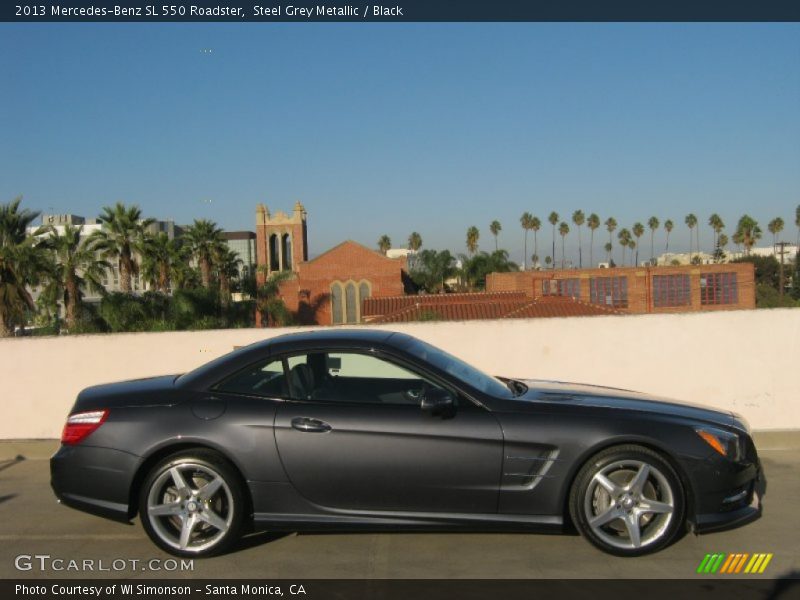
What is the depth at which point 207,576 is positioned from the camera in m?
4.27

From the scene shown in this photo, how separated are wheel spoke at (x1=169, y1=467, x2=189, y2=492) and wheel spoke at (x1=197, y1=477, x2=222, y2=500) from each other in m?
0.10

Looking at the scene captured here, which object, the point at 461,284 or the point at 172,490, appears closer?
the point at 172,490

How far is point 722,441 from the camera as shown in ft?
14.9

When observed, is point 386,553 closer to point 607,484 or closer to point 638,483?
point 607,484

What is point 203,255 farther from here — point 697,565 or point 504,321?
point 697,565

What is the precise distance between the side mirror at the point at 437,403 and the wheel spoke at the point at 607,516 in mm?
1038

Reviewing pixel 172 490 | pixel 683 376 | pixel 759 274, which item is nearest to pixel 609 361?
pixel 683 376

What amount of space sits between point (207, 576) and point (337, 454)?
0.98 m

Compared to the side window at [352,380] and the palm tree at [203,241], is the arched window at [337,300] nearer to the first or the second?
the palm tree at [203,241]

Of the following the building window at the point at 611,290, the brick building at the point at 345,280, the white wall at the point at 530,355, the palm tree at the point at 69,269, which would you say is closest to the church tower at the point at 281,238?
the brick building at the point at 345,280

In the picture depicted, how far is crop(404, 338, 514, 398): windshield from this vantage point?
4.81 metres

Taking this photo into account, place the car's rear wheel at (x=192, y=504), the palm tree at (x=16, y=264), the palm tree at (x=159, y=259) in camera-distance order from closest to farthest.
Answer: the car's rear wheel at (x=192, y=504) → the palm tree at (x=16, y=264) → the palm tree at (x=159, y=259)

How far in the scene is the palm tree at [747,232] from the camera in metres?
96.0
